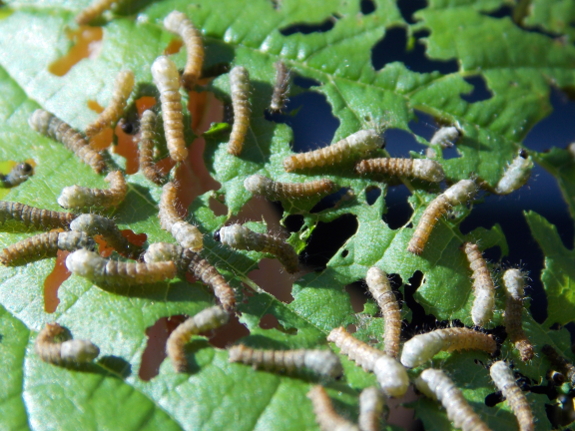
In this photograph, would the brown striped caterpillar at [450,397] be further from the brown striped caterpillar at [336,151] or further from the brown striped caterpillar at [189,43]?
the brown striped caterpillar at [189,43]

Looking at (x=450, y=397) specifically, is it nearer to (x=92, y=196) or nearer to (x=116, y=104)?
(x=92, y=196)

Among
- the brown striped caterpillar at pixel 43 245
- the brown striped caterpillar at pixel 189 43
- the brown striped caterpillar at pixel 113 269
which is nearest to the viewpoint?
the brown striped caterpillar at pixel 113 269

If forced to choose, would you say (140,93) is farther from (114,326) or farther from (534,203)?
(534,203)

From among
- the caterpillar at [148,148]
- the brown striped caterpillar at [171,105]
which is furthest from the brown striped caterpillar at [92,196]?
the brown striped caterpillar at [171,105]

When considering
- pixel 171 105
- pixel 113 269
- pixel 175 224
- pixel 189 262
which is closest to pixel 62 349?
pixel 113 269

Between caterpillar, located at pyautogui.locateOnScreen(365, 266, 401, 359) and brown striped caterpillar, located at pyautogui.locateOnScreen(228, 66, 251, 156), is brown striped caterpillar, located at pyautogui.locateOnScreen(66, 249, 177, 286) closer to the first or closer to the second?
brown striped caterpillar, located at pyautogui.locateOnScreen(228, 66, 251, 156)

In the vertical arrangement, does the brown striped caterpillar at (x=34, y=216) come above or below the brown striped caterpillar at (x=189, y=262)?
above
